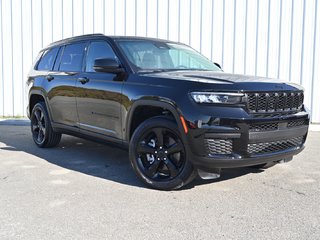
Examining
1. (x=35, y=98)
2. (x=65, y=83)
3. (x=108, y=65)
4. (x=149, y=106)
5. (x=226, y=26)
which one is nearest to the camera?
(x=149, y=106)

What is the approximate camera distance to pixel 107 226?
322 centimetres

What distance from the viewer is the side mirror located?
438cm

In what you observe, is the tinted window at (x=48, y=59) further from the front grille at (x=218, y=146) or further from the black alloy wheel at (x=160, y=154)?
the front grille at (x=218, y=146)

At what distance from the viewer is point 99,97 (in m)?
4.88

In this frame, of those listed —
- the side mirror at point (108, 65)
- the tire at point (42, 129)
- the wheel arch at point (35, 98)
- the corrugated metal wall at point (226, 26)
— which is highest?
the corrugated metal wall at point (226, 26)

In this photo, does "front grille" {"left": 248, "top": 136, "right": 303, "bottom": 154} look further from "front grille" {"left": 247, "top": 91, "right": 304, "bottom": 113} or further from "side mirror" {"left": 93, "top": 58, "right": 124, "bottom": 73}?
"side mirror" {"left": 93, "top": 58, "right": 124, "bottom": 73}

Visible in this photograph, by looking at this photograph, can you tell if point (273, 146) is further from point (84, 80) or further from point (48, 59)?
point (48, 59)

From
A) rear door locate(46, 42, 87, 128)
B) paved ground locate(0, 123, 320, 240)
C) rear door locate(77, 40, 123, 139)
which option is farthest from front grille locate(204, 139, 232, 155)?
rear door locate(46, 42, 87, 128)

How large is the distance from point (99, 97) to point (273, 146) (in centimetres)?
227

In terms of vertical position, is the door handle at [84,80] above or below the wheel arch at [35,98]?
above

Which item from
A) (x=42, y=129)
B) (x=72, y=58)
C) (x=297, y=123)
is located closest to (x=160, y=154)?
(x=297, y=123)

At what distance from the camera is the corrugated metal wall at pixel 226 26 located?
9.09m

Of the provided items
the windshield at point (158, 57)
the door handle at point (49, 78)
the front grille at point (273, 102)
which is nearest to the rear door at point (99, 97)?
the windshield at point (158, 57)

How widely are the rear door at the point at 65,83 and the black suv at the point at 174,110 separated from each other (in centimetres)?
2
